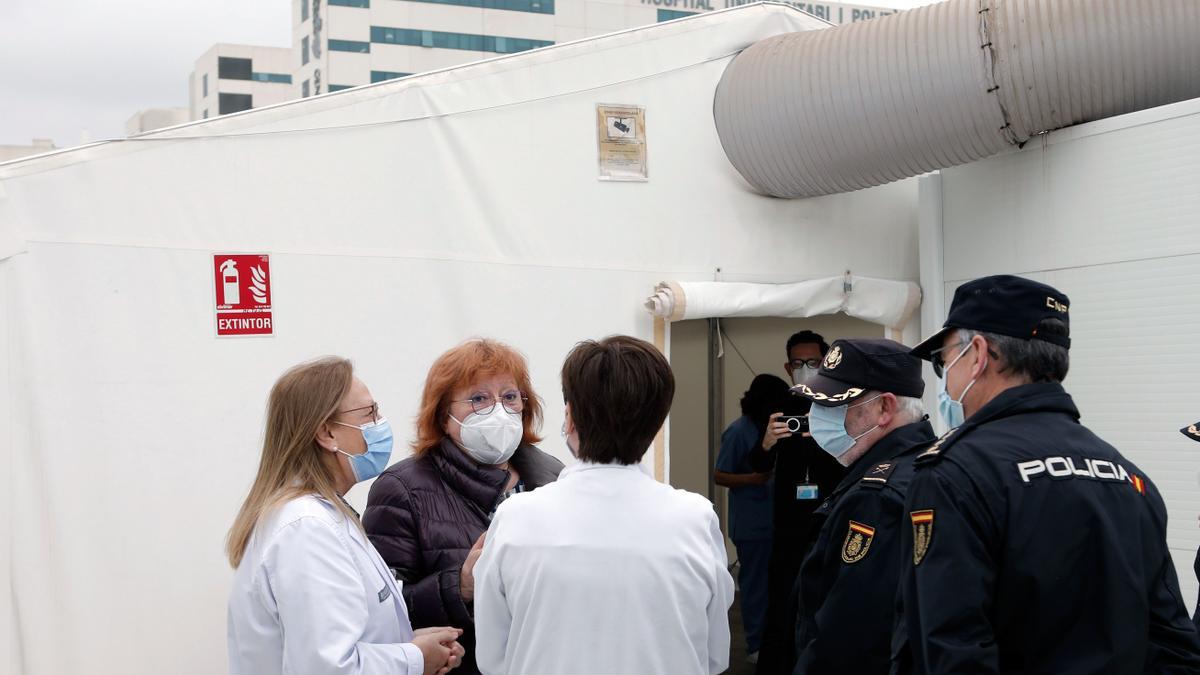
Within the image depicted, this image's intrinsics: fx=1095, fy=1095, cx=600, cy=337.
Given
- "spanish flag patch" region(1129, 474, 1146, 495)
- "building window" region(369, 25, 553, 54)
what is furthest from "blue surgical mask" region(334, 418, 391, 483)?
"building window" region(369, 25, 553, 54)

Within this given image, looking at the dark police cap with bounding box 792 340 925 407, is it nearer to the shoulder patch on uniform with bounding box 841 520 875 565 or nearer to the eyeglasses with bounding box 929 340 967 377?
the shoulder patch on uniform with bounding box 841 520 875 565

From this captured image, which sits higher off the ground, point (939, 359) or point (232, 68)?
point (232, 68)

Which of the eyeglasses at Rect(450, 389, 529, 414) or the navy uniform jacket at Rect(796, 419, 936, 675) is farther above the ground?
the eyeglasses at Rect(450, 389, 529, 414)

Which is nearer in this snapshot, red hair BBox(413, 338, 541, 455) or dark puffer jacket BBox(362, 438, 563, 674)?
dark puffer jacket BBox(362, 438, 563, 674)

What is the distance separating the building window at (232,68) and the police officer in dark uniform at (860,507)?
61981 millimetres

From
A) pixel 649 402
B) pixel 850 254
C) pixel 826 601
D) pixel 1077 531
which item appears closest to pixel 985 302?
pixel 1077 531

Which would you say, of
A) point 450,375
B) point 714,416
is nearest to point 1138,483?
point 450,375

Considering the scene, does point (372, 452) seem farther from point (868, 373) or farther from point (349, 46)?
point (349, 46)

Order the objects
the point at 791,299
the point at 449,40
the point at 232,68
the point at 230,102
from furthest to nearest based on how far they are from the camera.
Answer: the point at 232,68
the point at 230,102
the point at 449,40
the point at 791,299

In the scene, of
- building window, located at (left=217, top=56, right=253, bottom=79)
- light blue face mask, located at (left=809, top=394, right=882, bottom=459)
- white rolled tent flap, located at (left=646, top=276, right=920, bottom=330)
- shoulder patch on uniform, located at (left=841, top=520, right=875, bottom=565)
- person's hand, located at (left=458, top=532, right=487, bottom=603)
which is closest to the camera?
shoulder patch on uniform, located at (left=841, top=520, right=875, bottom=565)

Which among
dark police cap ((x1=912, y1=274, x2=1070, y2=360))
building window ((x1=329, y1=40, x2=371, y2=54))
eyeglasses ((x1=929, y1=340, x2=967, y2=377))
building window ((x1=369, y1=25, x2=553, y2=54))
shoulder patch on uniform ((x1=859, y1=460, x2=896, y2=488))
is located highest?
building window ((x1=369, y1=25, x2=553, y2=54))

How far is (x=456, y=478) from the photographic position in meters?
3.03

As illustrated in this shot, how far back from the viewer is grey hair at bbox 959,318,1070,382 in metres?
2.04

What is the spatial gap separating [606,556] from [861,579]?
789mm
